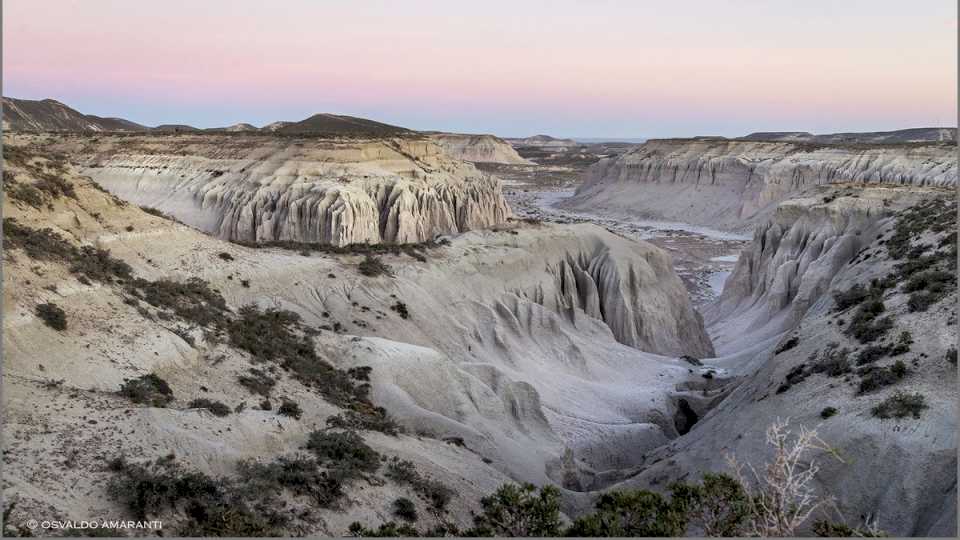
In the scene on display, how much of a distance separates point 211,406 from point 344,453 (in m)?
2.75

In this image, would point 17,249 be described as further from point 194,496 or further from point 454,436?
point 454,436

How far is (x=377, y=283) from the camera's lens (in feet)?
83.7

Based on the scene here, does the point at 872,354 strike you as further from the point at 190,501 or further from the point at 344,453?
the point at 190,501

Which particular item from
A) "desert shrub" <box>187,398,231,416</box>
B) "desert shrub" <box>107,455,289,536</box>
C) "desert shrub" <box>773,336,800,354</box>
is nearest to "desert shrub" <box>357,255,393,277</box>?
"desert shrub" <box>187,398,231,416</box>

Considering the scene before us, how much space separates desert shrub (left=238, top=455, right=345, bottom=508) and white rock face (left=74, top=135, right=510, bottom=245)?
→ 31.4 metres

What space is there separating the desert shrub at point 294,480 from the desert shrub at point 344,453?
1.60 feet

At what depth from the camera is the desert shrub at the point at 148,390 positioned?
1257 centimetres

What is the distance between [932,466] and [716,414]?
8.53m

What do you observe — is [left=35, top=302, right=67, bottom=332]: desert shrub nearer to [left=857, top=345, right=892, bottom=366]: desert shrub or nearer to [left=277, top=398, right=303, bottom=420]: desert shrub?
[left=277, top=398, right=303, bottom=420]: desert shrub

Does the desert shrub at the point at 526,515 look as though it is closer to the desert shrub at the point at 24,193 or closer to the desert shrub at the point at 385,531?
the desert shrub at the point at 385,531

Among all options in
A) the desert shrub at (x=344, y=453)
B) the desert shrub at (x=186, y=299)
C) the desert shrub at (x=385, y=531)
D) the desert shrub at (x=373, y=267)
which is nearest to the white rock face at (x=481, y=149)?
the desert shrub at (x=373, y=267)

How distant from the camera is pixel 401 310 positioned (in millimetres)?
24750

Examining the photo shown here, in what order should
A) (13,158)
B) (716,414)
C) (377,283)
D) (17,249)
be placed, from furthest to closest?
(377,283) < (716,414) < (13,158) < (17,249)

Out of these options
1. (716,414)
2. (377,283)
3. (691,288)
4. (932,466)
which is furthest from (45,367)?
(691,288)
